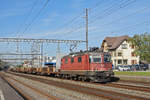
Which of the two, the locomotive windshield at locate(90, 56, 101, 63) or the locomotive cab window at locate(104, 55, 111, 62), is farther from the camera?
the locomotive cab window at locate(104, 55, 111, 62)

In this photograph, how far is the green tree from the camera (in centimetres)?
4225

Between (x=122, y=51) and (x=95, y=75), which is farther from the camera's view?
(x=122, y=51)

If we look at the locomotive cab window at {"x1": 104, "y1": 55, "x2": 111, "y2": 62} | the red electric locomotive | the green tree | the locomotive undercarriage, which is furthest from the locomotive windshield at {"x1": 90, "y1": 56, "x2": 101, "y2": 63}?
the green tree

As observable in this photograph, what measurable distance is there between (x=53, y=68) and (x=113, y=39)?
36397 mm

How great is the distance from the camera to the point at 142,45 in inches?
1686

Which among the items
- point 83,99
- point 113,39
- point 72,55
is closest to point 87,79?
point 72,55

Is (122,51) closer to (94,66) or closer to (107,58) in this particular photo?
(107,58)

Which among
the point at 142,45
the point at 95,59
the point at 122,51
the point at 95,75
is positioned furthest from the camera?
the point at 122,51

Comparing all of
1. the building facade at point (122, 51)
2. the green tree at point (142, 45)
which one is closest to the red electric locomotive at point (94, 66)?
the green tree at point (142, 45)

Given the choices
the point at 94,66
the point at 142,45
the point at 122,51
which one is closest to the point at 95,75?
the point at 94,66

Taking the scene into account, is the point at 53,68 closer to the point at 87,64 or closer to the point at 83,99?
the point at 87,64

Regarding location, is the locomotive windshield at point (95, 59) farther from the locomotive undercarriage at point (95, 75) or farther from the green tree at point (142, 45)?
the green tree at point (142, 45)

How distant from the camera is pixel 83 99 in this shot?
11820 mm

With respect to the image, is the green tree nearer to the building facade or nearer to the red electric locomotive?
the red electric locomotive
